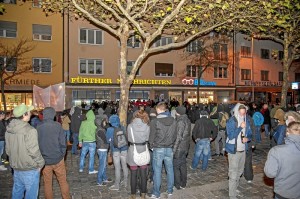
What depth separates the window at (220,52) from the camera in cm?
3531

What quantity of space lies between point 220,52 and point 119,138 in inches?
1272

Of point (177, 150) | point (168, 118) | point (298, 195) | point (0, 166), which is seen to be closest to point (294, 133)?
point (298, 195)

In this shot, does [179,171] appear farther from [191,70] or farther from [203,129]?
[191,70]

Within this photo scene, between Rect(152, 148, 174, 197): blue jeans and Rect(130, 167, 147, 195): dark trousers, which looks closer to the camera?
Rect(130, 167, 147, 195): dark trousers

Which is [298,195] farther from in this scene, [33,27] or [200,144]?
[33,27]

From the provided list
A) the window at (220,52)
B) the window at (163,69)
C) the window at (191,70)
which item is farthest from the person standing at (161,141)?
the window at (191,70)

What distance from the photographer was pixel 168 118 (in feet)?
23.7

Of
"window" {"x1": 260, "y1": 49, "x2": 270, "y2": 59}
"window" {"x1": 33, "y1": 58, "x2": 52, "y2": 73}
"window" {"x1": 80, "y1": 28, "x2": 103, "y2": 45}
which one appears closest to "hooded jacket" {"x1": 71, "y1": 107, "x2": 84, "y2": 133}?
"window" {"x1": 33, "y1": 58, "x2": 52, "y2": 73}

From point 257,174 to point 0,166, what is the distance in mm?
8193

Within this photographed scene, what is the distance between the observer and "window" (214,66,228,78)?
3784cm

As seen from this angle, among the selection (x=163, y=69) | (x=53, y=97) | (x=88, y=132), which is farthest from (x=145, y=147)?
(x=163, y=69)

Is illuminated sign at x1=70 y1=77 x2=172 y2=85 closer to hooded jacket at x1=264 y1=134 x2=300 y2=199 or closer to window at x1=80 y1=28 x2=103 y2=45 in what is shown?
window at x1=80 y1=28 x2=103 y2=45

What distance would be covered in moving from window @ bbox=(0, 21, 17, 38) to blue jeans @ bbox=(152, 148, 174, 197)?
25507 mm

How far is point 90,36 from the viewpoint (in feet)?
103
